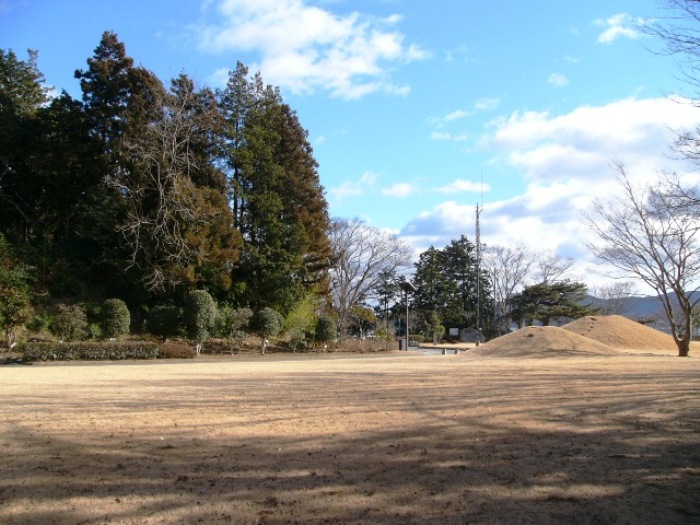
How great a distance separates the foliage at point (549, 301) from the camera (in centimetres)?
4844

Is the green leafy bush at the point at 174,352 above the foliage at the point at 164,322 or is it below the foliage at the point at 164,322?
below

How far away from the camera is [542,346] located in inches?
893

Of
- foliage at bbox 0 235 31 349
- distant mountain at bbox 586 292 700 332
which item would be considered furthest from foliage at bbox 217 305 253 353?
distant mountain at bbox 586 292 700 332

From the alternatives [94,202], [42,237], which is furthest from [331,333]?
[42,237]

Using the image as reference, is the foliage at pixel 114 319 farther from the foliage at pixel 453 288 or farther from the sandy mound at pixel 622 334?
the foliage at pixel 453 288

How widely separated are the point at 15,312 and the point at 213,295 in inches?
361

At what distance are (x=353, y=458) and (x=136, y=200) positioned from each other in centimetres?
2199

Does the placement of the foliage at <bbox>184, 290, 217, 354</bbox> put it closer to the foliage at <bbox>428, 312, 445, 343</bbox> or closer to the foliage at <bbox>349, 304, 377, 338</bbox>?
the foliage at <bbox>349, 304, 377, 338</bbox>

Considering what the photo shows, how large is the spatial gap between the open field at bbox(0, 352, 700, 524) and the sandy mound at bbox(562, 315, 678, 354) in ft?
72.9

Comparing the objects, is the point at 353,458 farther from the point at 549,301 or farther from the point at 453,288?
the point at 453,288

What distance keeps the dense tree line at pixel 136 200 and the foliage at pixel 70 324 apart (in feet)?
8.32

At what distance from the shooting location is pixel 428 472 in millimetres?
4230

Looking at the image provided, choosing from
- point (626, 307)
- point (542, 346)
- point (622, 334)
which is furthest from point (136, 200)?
point (626, 307)

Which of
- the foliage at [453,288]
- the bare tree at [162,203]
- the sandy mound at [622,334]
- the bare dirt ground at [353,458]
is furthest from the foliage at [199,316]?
the foliage at [453,288]
